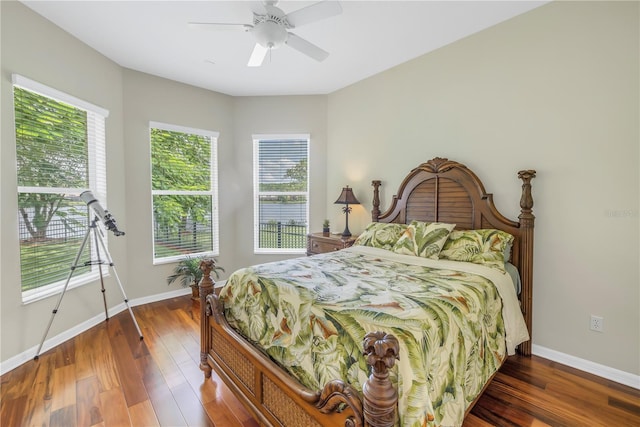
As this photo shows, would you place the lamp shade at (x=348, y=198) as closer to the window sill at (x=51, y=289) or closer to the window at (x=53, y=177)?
the window at (x=53, y=177)

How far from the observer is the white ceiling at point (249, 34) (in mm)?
2395

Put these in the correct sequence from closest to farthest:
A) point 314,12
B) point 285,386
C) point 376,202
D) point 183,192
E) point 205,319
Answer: point 285,386, point 314,12, point 205,319, point 376,202, point 183,192

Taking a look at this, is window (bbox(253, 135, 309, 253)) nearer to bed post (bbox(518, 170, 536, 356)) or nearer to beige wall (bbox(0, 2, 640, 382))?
beige wall (bbox(0, 2, 640, 382))

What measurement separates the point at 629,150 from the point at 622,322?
1242 millimetres

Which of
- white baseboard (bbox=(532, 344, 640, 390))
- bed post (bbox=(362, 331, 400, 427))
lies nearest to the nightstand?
white baseboard (bbox=(532, 344, 640, 390))

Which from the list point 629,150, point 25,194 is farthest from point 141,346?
point 629,150

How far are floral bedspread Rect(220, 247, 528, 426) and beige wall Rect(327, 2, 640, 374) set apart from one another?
561 mm

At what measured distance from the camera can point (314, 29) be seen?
2.67m

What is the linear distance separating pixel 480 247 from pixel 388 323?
5.20ft

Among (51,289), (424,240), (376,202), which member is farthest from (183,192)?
(424,240)

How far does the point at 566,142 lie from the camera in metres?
2.35

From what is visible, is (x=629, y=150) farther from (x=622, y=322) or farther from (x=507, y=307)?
(x=507, y=307)

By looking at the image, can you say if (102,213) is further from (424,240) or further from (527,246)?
(527,246)

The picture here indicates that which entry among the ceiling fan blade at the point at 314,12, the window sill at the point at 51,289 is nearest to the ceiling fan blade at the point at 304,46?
the ceiling fan blade at the point at 314,12
